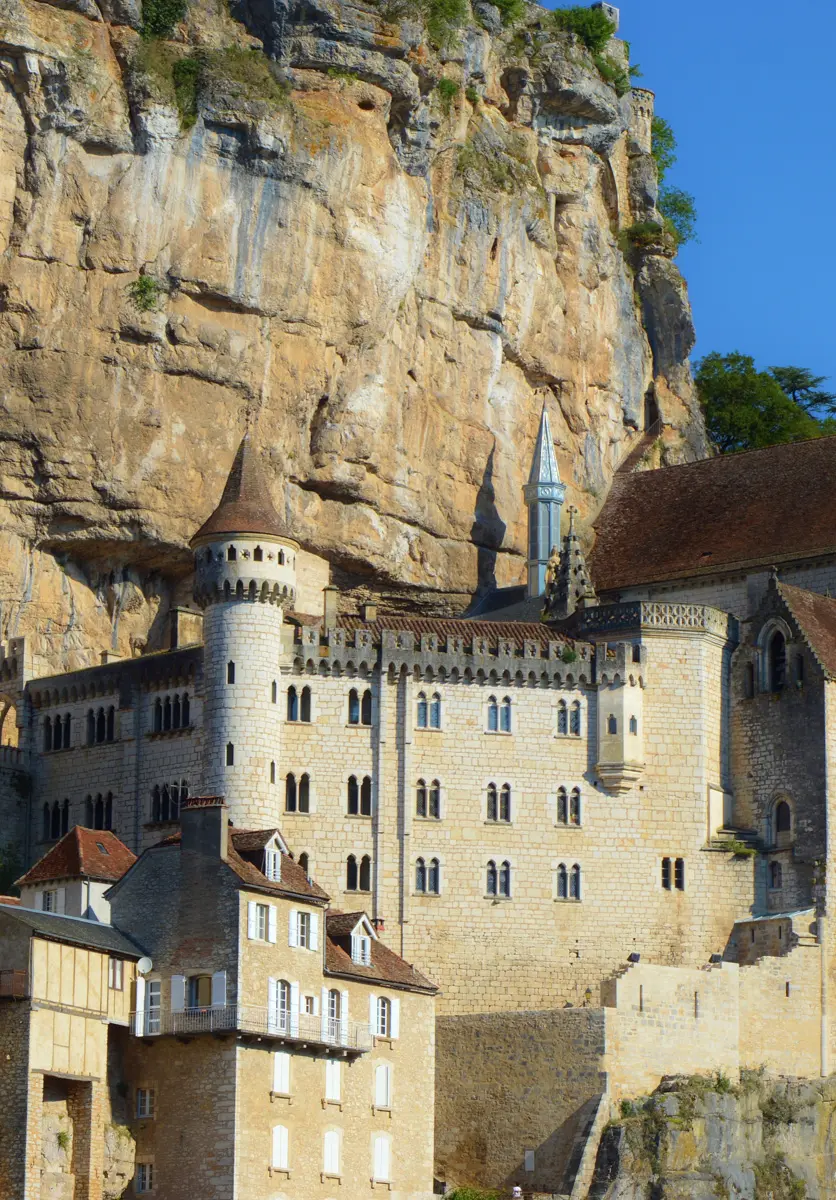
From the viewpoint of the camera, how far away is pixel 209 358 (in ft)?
319

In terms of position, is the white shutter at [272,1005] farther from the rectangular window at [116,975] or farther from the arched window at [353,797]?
the arched window at [353,797]

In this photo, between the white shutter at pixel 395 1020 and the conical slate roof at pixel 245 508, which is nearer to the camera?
the white shutter at pixel 395 1020

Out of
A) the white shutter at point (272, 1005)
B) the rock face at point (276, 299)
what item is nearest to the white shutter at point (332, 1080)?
the white shutter at point (272, 1005)

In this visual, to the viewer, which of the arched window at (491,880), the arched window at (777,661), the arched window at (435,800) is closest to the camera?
the arched window at (491,880)

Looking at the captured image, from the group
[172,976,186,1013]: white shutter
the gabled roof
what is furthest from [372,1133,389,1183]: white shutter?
the gabled roof

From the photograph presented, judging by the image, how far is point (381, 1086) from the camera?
78.3m

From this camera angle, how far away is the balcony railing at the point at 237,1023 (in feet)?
240

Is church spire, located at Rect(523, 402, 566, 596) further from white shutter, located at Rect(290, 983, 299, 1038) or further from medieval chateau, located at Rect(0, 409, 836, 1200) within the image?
white shutter, located at Rect(290, 983, 299, 1038)

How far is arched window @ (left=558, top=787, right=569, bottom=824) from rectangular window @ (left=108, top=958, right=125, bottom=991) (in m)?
21.0

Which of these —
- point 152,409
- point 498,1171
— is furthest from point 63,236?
point 498,1171

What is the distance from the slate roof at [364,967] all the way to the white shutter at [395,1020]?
0.56 m

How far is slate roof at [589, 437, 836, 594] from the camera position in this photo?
10150 cm

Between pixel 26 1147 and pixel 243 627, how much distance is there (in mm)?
23862

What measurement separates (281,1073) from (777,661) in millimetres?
28002
